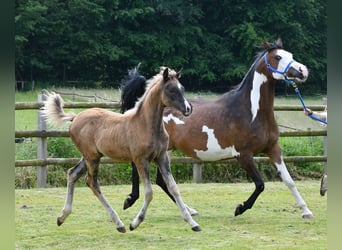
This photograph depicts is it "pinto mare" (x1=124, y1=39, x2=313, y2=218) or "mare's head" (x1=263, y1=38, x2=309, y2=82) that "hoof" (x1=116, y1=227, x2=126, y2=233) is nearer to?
"pinto mare" (x1=124, y1=39, x2=313, y2=218)

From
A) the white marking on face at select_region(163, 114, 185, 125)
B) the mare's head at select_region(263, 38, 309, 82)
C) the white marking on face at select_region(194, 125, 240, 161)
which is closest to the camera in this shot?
the mare's head at select_region(263, 38, 309, 82)

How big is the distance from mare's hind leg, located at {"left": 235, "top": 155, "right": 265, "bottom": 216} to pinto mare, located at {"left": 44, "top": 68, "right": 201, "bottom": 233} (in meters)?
0.82

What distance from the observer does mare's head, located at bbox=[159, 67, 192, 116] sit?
461cm

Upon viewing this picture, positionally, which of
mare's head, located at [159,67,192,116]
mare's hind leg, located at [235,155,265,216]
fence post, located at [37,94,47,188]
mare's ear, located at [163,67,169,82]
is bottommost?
fence post, located at [37,94,47,188]

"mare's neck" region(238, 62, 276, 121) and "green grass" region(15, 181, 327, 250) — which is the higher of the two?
"mare's neck" region(238, 62, 276, 121)

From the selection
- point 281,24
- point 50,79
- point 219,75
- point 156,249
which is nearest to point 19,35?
point 50,79

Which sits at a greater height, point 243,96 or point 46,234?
point 243,96

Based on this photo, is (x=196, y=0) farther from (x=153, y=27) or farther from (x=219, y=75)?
(x=219, y=75)

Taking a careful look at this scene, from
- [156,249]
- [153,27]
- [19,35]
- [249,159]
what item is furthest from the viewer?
[153,27]

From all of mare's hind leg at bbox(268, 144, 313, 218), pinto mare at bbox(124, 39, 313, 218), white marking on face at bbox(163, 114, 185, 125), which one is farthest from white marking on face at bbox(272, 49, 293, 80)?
white marking on face at bbox(163, 114, 185, 125)

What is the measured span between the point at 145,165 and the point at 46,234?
949mm

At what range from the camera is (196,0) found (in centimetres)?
3300

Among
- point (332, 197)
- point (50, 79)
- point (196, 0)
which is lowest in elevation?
point (50, 79)

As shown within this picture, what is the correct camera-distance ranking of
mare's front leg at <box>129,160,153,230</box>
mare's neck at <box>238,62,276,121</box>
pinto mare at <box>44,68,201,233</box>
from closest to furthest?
mare's front leg at <box>129,160,153,230</box>, pinto mare at <box>44,68,201,233</box>, mare's neck at <box>238,62,276,121</box>
